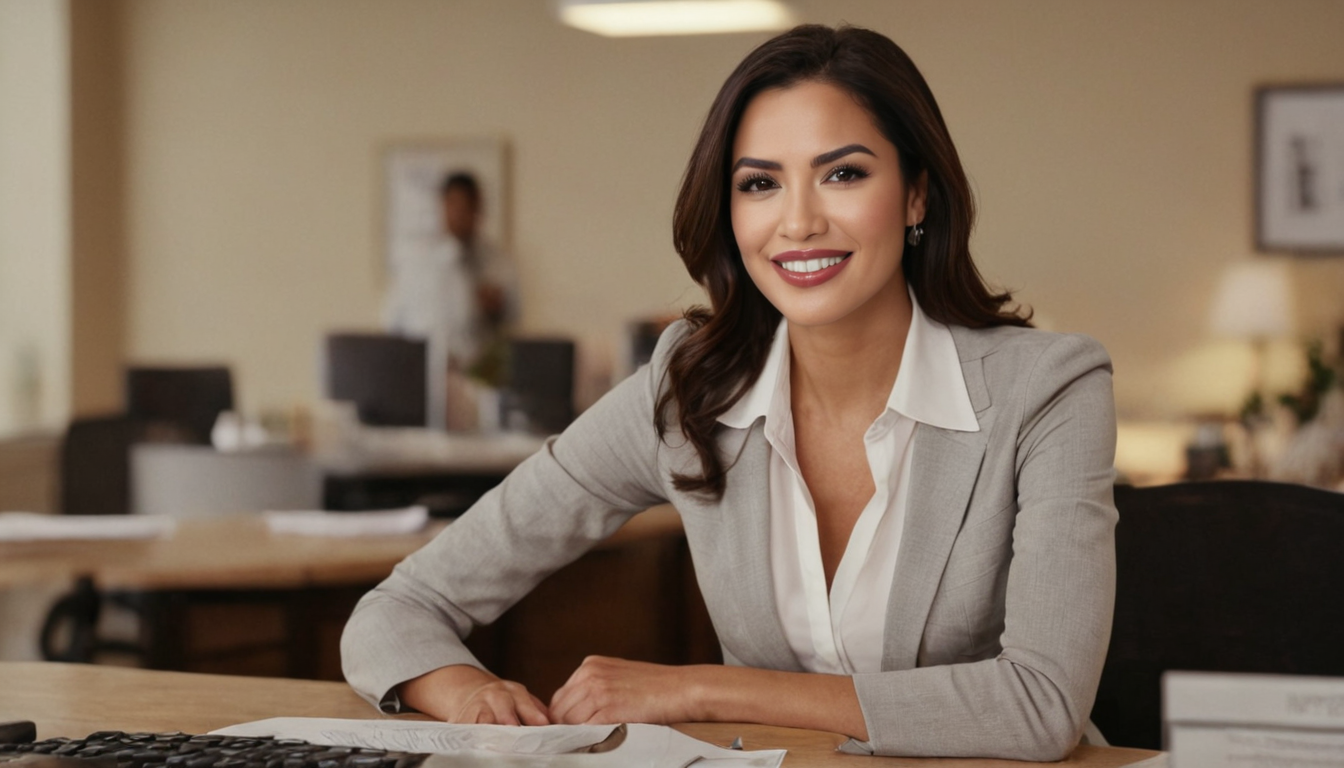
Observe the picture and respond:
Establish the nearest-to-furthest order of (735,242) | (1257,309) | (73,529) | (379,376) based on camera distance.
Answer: (735,242)
(73,529)
(379,376)
(1257,309)

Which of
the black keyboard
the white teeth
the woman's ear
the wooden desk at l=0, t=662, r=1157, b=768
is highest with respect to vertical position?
the woman's ear

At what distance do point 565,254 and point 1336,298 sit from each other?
12.7ft

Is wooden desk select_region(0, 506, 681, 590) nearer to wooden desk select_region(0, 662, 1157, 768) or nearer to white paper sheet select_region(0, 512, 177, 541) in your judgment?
white paper sheet select_region(0, 512, 177, 541)

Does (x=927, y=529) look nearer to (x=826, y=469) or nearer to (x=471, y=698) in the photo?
(x=826, y=469)

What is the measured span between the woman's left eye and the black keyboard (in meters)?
0.78

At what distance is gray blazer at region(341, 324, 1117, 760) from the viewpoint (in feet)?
3.96

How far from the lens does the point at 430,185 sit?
7602mm

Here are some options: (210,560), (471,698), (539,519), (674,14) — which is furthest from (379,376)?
(471,698)

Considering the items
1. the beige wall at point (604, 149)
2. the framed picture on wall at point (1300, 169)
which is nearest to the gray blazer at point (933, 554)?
the beige wall at point (604, 149)

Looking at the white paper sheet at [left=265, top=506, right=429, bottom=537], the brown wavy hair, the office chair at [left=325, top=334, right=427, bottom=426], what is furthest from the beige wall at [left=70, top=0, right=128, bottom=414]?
the brown wavy hair

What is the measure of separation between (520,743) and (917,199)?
80 centimetres

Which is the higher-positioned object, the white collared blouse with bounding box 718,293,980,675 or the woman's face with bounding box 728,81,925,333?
the woman's face with bounding box 728,81,925,333

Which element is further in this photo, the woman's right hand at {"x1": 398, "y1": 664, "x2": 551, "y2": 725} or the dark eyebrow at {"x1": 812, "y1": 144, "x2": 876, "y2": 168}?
the dark eyebrow at {"x1": 812, "y1": 144, "x2": 876, "y2": 168}

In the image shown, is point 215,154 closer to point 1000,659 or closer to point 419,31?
point 419,31
